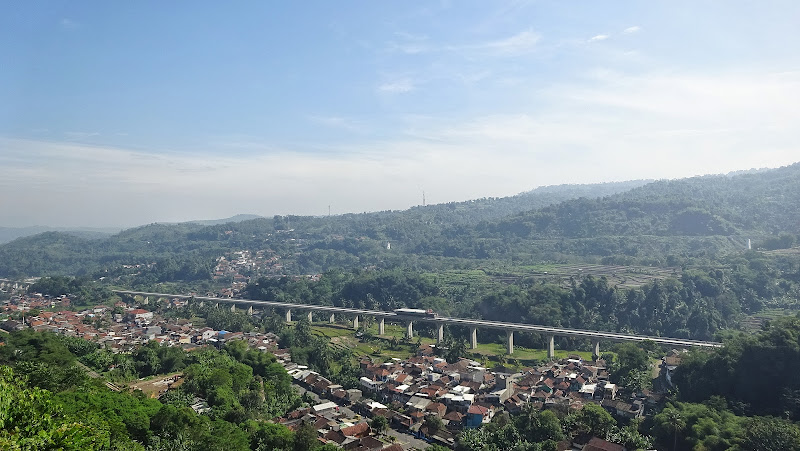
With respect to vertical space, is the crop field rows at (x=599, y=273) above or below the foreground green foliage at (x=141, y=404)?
below

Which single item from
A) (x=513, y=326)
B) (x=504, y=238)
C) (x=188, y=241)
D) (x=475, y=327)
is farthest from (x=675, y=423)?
(x=188, y=241)

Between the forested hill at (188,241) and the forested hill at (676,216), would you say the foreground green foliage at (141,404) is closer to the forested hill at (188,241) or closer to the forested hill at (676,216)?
the forested hill at (188,241)

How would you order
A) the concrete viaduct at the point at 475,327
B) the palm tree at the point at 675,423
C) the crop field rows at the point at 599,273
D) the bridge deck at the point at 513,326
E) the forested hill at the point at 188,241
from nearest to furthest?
the palm tree at the point at 675,423, the bridge deck at the point at 513,326, the concrete viaduct at the point at 475,327, the crop field rows at the point at 599,273, the forested hill at the point at 188,241

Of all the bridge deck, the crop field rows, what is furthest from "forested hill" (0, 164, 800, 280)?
the bridge deck

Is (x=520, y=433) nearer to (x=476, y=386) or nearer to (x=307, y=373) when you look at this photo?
(x=476, y=386)

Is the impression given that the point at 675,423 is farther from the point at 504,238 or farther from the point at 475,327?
the point at 504,238

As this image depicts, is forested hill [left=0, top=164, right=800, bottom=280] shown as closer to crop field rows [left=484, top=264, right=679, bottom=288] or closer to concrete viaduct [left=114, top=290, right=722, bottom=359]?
crop field rows [left=484, top=264, right=679, bottom=288]

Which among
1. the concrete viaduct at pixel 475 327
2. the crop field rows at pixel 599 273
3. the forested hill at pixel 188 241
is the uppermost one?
the forested hill at pixel 188 241

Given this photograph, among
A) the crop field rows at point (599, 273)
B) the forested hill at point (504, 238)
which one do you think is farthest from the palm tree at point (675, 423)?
the forested hill at point (504, 238)
